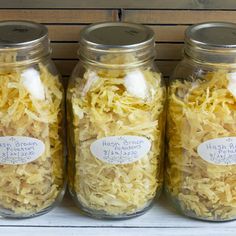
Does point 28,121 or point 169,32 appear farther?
point 169,32

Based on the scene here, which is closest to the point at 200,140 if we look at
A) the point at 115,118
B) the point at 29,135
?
the point at 115,118

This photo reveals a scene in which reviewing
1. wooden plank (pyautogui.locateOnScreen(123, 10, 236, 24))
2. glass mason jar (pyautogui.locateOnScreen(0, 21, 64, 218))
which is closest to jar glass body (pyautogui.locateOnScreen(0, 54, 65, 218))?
glass mason jar (pyautogui.locateOnScreen(0, 21, 64, 218))

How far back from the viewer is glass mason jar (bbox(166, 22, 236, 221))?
60 cm

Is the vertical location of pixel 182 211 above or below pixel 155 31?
below

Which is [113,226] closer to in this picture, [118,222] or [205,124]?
[118,222]

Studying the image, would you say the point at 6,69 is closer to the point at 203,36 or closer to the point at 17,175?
the point at 17,175

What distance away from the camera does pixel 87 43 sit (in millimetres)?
598

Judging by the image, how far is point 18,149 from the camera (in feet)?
2.00

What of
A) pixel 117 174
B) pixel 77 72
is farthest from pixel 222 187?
pixel 77 72

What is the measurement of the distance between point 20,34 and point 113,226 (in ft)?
0.89

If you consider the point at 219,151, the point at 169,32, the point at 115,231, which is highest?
the point at 169,32

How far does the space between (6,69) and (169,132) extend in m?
0.22

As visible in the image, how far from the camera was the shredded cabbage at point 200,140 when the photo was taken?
1.97 ft

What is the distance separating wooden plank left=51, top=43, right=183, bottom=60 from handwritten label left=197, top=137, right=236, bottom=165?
17 cm
